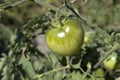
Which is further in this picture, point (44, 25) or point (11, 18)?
point (11, 18)

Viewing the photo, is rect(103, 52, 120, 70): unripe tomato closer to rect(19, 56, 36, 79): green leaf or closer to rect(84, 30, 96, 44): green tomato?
rect(84, 30, 96, 44): green tomato

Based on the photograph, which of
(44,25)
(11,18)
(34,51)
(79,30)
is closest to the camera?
(79,30)

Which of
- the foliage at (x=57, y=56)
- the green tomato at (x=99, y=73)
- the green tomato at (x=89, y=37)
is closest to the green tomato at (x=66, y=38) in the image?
the foliage at (x=57, y=56)

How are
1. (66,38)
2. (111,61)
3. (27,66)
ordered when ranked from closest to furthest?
(66,38)
(111,61)
(27,66)

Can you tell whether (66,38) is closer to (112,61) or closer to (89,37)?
(112,61)

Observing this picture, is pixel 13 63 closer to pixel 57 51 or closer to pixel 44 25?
pixel 44 25

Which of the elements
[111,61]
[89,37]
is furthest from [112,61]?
[89,37]

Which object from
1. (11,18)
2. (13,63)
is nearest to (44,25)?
(13,63)

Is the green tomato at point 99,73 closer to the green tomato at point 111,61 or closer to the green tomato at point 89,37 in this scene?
the green tomato at point 111,61

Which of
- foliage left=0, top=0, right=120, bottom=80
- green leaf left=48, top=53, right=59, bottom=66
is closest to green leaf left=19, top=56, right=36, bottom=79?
foliage left=0, top=0, right=120, bottom=80
